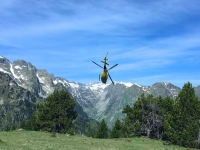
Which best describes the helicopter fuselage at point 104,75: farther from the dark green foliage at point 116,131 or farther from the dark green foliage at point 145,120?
the dark green foliage at point 116,131

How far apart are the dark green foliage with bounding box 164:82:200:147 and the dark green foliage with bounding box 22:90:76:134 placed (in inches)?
1878

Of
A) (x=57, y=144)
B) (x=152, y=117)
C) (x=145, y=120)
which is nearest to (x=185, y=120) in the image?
(x=152, y=117)

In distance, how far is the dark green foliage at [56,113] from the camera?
328 feet

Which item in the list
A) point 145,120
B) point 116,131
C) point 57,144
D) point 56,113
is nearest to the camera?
point 57,144

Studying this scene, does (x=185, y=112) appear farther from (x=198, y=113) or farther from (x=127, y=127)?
(x=127, y=127)

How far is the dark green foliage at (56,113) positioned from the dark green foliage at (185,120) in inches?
1878

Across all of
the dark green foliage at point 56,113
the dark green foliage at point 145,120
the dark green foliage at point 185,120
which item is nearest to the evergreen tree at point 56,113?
the dark green foliage at point 56,113

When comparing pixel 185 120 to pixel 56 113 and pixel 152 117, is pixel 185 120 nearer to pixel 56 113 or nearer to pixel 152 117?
pixel 152 117

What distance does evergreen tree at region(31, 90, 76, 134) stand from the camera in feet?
328

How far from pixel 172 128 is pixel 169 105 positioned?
57.5 ft

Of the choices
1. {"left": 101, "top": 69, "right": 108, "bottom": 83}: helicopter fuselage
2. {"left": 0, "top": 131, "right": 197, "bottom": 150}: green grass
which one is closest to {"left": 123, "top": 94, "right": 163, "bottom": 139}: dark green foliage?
{"left": 0, "top": 131, "right": 197, "bottom": 150}: green grass

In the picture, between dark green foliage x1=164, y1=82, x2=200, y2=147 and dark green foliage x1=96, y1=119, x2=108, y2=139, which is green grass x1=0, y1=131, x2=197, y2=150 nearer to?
dark green foliage x1=164, y1=82, x2=200, y2=147

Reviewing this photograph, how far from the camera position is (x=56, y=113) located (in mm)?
100750

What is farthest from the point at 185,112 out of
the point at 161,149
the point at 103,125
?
the point at 103,125
